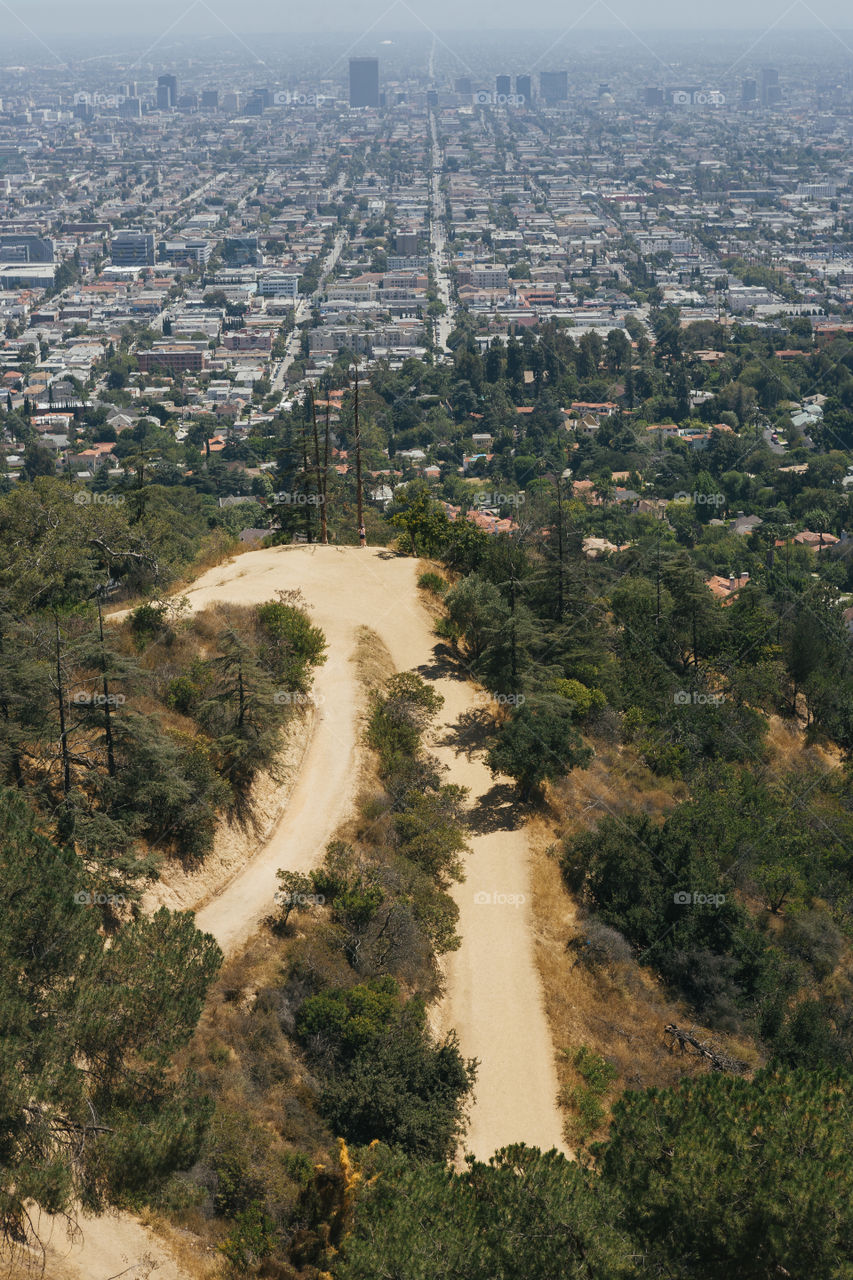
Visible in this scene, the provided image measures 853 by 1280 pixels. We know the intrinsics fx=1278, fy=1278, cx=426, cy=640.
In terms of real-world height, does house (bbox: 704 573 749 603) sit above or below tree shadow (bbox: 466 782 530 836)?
below

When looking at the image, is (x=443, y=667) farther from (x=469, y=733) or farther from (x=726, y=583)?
(x=726, y=583)

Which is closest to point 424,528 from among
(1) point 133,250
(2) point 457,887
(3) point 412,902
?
(2) point 457,887

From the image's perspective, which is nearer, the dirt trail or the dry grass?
the dirt trail

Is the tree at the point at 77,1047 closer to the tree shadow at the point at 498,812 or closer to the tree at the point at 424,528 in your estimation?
the tree shadow at the point at 498,812

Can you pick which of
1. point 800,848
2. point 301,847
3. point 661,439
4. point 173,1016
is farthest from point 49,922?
point 661,439

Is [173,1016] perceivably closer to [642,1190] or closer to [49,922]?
[49,922]

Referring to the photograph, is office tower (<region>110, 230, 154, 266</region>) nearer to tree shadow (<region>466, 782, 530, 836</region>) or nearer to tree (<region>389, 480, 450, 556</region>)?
tree (<region>389, 480, 450, 556</region>)

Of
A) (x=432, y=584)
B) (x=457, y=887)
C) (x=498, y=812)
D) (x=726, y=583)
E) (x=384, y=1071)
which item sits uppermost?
(x=432, y=584)

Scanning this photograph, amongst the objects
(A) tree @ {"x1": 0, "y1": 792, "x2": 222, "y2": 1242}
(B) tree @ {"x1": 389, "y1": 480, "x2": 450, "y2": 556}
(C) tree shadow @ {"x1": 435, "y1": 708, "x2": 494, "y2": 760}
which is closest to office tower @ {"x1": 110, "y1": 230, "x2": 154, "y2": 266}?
(B) tree @ {"x1": 389, "y1": 480, "x2": 450, "y2": 556}
